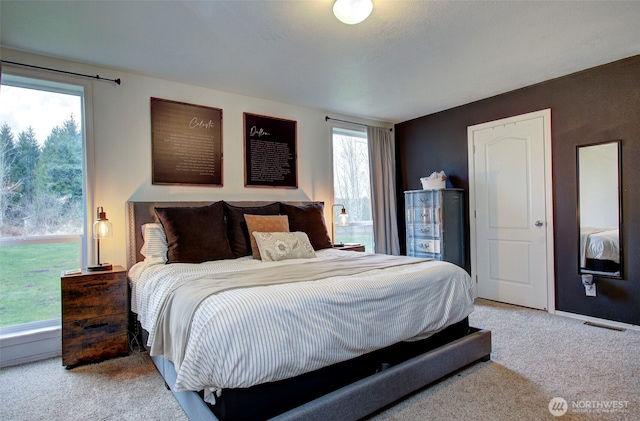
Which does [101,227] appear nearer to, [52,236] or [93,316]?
[52,236]

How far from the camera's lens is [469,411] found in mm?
1827

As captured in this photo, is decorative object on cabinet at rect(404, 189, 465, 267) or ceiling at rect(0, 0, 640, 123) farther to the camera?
decorative object on cabinet at rect(404, 189, 465, 267)

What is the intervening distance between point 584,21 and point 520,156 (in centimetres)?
160

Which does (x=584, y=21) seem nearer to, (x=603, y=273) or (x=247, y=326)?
(x=603, y=273)

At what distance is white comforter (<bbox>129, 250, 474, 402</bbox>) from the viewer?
1.36 meters

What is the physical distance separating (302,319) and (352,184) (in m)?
3.29

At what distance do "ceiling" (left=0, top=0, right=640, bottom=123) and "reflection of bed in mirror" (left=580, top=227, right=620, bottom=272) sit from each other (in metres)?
1.55

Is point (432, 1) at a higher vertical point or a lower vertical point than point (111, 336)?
higher

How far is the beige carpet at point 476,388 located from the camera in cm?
183

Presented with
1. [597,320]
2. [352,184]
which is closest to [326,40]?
[352,184]

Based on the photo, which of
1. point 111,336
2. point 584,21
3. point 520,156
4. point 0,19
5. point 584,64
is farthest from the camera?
point 520,156

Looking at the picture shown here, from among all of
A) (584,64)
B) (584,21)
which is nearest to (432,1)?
(584,21)

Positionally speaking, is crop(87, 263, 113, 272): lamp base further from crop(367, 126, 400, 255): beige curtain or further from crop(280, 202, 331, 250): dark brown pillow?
crop(367, 126, 400, 255): beige curtain

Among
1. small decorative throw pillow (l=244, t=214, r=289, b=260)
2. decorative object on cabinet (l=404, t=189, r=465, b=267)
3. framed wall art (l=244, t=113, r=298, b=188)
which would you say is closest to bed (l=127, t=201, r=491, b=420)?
small decorative throw pillow (l=244, t=214, r=289, b=260)
